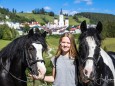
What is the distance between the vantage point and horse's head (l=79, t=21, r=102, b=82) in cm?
593

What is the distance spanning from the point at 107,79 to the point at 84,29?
1364 millimetres

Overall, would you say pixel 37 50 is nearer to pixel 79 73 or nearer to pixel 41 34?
pixel 41 34

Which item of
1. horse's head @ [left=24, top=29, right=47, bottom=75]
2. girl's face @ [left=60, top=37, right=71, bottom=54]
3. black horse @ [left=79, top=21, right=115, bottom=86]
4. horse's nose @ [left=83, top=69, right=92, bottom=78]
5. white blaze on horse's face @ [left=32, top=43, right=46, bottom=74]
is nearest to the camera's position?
horse's nose @ [left=83, top=69, right=92, bottom=78]

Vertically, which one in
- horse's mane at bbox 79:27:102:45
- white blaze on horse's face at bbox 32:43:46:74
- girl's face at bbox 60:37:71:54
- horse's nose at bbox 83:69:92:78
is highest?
horse's mane at bbox 79:27:102:45

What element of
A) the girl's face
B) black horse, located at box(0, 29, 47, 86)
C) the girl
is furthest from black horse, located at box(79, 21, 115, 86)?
black horse, located at box(0, 29, 47, 86)

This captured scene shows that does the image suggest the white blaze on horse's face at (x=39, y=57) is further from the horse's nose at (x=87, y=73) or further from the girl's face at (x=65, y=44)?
the horse's nose at (x=87, y=73)

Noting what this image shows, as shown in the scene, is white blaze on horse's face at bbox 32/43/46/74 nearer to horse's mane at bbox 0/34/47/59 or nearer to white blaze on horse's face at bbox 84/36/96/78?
horse's mane at bbox 0/34/47/59

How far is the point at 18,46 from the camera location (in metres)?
7.12

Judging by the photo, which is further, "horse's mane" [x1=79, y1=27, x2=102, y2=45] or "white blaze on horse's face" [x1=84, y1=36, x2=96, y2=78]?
"horse's mane" [x1=79, y1=27, x2=102, y2=45]

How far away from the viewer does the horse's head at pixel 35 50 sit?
253 inches

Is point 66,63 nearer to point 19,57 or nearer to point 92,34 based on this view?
point 92,34

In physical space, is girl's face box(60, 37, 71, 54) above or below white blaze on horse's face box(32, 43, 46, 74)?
above

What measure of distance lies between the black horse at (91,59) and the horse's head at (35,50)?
88 centimetres

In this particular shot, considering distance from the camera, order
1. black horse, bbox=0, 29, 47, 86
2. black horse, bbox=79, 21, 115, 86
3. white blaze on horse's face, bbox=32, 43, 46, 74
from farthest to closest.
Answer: black horse, bbox=0, 29, 47, 86 → white blaze on horse's face, bbox=32, 43, 46, 74 → black horse, bbox=79, 21, 115, 86
